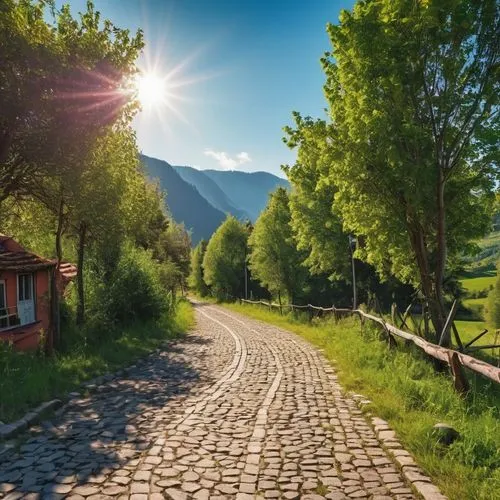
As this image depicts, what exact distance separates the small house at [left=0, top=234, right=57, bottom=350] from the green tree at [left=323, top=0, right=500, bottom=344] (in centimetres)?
1286

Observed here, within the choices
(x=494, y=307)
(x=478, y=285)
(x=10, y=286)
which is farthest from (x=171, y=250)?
(x=478, y=285)

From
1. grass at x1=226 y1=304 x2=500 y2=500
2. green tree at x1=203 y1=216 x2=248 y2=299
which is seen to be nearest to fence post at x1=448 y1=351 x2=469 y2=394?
grass at x1=226 y1=304 x2=500 y2=500

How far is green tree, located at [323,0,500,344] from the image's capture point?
1118 centimetres

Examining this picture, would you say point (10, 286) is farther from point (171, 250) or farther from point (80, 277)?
point (171, 250)

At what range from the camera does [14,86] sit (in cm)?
1125

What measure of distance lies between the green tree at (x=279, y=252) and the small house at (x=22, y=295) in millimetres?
20524

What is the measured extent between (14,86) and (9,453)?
8.98 meters

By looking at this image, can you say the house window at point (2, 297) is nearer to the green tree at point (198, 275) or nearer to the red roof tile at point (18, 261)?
the red roof tile at point (18, 261)

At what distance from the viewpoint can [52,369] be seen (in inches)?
442

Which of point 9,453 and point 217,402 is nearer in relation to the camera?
point 9,453

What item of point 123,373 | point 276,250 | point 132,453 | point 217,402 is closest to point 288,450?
point 132,453

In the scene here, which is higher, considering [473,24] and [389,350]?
[473,24]

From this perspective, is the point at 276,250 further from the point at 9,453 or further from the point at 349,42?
the point at 9,453

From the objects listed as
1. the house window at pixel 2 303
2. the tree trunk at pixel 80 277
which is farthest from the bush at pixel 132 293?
the house window at pixel 2 303
